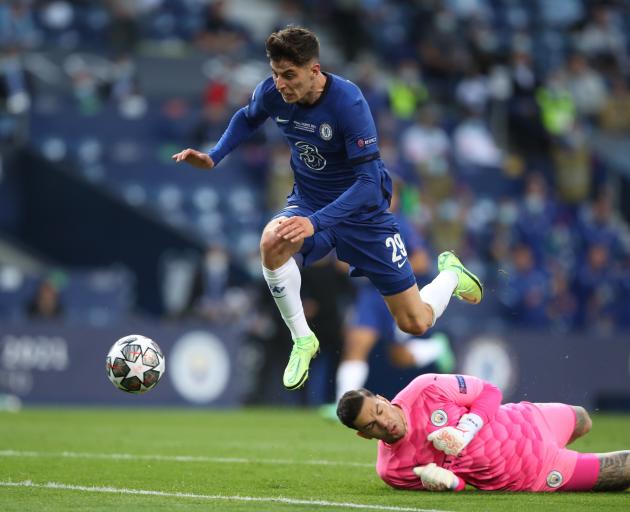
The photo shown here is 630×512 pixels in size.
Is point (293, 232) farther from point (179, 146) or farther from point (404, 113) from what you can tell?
point (404, 113)

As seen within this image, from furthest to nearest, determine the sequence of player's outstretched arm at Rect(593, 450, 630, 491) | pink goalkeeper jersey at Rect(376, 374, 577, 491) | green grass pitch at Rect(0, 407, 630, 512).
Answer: player's outstretched arm at Rect(593, 450, 630, 491) → pink goalkeeper jersey at Rect(376, 374, 577, 491) → green grass pitch at Rect(0, 407, 630, 512)

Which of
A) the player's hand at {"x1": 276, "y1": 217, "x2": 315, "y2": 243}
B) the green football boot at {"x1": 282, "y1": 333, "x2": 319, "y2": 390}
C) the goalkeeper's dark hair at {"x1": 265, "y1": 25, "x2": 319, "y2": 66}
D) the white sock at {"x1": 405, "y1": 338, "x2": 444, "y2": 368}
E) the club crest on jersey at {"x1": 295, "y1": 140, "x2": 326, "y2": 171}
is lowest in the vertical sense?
the white sock at {"x1": 405, "y1": 338, "x2": 444, "y2": 368}

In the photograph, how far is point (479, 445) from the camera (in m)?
7.35

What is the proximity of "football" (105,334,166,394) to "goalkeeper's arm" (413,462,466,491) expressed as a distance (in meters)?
2.26

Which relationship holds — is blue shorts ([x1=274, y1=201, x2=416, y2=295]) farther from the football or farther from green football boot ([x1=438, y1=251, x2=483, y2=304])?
the football

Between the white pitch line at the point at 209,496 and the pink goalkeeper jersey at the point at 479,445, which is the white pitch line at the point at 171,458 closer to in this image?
the white pitch line at the point at 209,496

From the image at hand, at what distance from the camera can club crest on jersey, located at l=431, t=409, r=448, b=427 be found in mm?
7344

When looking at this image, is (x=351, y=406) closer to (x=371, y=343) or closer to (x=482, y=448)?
(x=482, y=448)

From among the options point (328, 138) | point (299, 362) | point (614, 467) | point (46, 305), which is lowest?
point (46, 305)

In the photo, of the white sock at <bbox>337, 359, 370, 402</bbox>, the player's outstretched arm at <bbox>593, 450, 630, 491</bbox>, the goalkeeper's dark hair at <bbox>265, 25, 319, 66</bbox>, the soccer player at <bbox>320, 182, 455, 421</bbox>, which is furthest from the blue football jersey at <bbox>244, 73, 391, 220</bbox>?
the white sock at <bbox>337, 359, 370, 402</bbox>

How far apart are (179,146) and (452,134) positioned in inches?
233

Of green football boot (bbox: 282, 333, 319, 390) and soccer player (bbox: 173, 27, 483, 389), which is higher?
soccer player (bbox: 173, 27, 483, 389)

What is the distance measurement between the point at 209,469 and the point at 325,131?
239cm

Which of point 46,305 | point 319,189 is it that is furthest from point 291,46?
point 46,305
